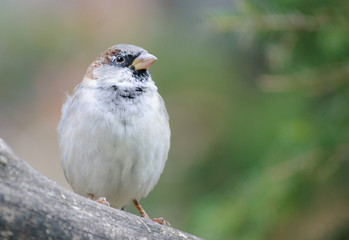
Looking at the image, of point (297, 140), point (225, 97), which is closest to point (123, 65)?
point (297, 140)

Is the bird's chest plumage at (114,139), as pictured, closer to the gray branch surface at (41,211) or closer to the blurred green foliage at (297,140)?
the blurred green foliage at (297,140)

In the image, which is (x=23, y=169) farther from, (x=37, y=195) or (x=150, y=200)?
(x=150, y=200)

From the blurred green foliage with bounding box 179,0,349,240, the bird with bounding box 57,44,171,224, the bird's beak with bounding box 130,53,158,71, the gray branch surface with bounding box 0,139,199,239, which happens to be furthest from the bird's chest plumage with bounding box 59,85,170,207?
the gray branch surface with bounding box 0,139,199,239

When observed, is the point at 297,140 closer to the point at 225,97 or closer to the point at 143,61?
the point at 143,61

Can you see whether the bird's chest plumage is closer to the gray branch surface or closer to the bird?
the bird

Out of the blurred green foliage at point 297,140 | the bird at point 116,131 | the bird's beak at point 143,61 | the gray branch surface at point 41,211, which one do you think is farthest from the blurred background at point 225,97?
the gray branch surface at point 41,211

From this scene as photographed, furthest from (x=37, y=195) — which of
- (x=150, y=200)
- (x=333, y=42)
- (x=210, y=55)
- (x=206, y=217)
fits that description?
(x=210, y=55)
